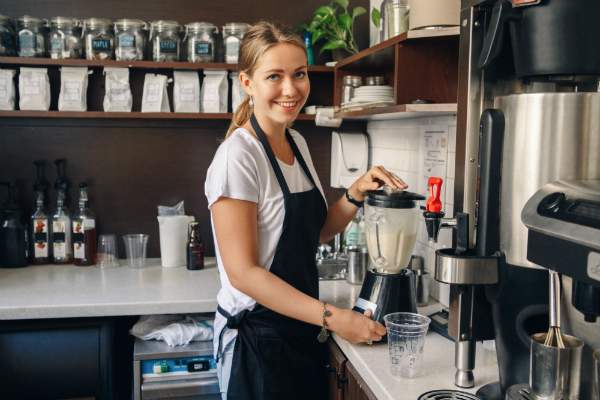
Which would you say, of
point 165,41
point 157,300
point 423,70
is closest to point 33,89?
point 165,41

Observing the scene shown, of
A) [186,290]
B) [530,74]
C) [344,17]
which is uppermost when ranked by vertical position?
[344,17]

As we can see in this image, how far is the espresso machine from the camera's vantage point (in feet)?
3.47

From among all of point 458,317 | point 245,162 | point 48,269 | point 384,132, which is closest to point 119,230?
point 48,269

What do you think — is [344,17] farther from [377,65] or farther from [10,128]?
[10,128]

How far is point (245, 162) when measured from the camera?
1768mm

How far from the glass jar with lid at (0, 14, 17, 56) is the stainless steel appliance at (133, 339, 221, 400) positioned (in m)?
1.46

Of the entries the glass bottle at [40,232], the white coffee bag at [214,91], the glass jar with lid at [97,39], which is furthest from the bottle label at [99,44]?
the glass bottle at [40,232]

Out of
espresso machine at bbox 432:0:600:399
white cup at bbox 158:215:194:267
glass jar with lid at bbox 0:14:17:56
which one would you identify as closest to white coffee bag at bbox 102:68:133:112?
glass jar with lid at bbox 0:14:17:56

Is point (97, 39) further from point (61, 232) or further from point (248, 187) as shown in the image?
point (248, 187)

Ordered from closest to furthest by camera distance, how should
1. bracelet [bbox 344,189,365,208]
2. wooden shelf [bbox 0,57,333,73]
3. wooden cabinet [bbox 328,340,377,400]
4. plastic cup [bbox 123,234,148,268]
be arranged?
wooden cabinet [bbox 328,340,377,400], bracelet [bbox 344,189,365,208], wooden shelf [bbox 0,57,333,73], plastic cup [bbox 123,234,148,268]

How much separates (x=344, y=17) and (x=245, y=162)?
4.65 feet

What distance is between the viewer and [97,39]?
2.84 metres

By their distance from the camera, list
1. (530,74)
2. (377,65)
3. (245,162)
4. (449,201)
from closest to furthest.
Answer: (530,74) → (245,162) → (449,201) → (377,65)

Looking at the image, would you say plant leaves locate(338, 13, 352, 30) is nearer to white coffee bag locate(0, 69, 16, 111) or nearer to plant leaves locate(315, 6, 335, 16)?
plant leaves locate(315, 6, 335, 16)
